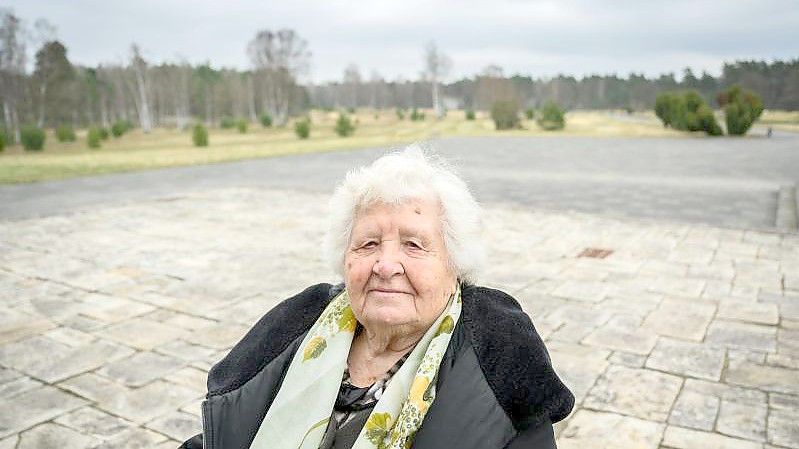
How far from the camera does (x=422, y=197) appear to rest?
1718 millimetres

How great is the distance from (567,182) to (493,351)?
11878 mm

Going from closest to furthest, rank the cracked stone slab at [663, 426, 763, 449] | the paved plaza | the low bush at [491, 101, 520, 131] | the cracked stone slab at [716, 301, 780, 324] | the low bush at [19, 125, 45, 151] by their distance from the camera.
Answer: the cracked stone slab at [663, 426, 763, 449] < the paved plaza < the cracked stone slab at [716, 301, 780, 324] < the low bush at [19, 125, 45, 151] < the low bush at [491, 101, 520, 131]

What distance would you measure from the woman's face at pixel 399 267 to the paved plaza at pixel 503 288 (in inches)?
9.9

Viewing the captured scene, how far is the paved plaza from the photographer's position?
9.39 ft

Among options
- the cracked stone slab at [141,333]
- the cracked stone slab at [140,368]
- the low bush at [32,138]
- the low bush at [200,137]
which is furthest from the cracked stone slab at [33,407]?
the low bush at [32,138]

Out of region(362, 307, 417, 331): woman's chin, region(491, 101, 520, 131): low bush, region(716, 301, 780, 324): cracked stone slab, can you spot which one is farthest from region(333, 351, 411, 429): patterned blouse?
region(491, 101, 520, 131): low bush

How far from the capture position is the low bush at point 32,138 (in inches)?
989

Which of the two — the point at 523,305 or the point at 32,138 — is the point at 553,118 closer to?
the point at 32,138

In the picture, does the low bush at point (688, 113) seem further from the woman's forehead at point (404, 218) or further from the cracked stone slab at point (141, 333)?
the woman's forehead at point (404, 218)

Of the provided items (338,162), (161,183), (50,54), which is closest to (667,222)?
(161,183)

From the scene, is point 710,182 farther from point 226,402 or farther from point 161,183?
point 226,402

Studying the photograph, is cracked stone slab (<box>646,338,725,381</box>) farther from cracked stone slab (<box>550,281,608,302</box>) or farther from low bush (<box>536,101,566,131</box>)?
low bush (<box>536,101,566,131</box>)

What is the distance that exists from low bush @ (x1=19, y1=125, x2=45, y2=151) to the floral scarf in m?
28.6

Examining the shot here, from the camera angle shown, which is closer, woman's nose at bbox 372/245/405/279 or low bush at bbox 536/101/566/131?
woman's nose at bbox 372/245/405/279
